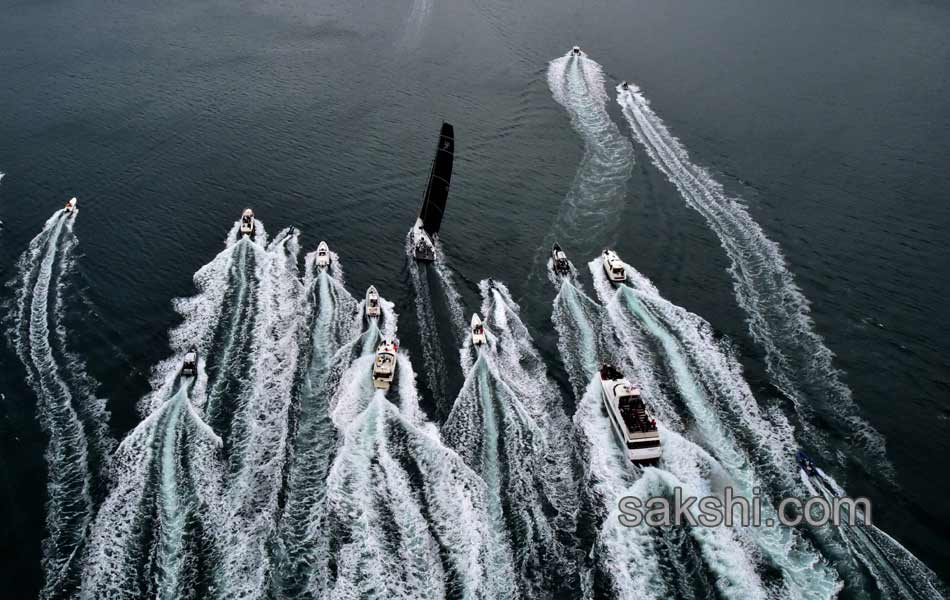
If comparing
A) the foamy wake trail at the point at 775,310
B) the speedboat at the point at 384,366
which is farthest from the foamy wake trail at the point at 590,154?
the speedboat at the point at 384,366

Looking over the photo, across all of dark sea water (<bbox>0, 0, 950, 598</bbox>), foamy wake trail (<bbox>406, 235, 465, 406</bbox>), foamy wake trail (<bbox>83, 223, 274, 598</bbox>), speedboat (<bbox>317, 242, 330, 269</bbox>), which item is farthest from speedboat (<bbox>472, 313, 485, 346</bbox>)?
foamy wake trail (<bbox>83, 223, 274, 598</bbox>)

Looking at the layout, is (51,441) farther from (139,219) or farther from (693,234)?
(693,234)

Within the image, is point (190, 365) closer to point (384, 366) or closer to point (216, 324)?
point (216, 324)

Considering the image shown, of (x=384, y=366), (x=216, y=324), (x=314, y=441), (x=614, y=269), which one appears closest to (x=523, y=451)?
(x=384, y=366)

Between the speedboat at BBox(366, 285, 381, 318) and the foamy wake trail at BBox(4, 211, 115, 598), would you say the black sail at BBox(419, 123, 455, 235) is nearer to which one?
the speedboat at BBox(366, 285, 381, 318)

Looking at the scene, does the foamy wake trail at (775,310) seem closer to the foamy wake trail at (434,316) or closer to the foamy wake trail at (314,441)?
the foamy wake trail at (434,316)

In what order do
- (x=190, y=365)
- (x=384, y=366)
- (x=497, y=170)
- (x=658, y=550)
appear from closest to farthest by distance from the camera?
(x=658, y=550), (x=384, y=366), (x=190, y=365), (x=497, y=170)
